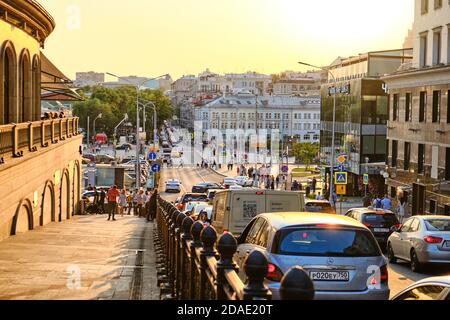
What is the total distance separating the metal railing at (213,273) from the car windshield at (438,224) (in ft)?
26.0

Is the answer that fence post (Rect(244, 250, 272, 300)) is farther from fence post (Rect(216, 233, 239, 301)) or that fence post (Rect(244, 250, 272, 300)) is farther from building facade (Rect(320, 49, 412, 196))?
building facade (Rect(320, 49, 412, 196))

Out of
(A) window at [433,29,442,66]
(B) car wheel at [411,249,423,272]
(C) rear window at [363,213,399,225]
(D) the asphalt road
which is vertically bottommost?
(D) the asphalt road

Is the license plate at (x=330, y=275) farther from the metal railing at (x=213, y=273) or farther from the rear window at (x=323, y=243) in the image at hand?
the metal railing at (x=213, y=273)

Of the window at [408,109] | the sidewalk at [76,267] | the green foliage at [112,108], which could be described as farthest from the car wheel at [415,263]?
the green foliage at [112,108]

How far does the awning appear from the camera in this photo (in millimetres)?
40156

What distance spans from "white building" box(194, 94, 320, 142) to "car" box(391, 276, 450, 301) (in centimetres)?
16951

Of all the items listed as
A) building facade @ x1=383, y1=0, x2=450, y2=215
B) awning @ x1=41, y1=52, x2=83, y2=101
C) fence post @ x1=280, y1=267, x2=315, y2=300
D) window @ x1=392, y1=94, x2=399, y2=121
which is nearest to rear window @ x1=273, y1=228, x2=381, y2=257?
fence post @ x1=280, y1=267, x2=315, y2=300

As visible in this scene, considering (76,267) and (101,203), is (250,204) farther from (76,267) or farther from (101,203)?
(101,203)

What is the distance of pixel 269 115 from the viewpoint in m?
180

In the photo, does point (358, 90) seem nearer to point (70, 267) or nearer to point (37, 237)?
point (37, 237)

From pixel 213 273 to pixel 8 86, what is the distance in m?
22.0

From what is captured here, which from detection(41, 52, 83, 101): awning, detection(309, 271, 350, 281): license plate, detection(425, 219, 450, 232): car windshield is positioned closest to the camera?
detection(309, 271, 350, 281): license plate

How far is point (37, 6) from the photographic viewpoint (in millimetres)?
28625
